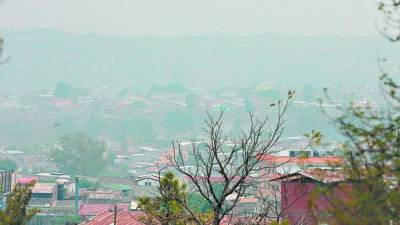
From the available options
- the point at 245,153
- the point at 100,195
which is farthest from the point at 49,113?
the point at 245,153

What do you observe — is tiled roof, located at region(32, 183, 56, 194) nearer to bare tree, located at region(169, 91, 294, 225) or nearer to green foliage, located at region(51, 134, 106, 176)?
green foliage, located at region(51, 134, 106, 176)

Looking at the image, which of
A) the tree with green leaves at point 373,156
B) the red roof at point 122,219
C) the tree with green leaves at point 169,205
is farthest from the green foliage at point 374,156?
the red roof at point 122,219

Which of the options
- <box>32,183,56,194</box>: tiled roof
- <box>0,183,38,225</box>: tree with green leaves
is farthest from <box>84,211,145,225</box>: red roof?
<box>32,183,56,194</box>: tiled roof

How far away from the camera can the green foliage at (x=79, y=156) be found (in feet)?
317

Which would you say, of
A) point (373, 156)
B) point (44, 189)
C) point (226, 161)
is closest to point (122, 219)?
point (226, 161)

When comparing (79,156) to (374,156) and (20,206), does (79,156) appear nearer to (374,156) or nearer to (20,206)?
(20,206)

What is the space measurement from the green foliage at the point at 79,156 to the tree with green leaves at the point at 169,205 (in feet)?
275

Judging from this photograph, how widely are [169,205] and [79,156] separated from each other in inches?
3402

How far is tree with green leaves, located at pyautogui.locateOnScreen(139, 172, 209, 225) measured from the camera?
11156mm

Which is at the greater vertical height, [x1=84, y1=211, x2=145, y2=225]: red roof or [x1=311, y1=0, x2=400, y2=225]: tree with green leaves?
[x1=311, y1=0, x2=400, y2=225]: tree with green leaves

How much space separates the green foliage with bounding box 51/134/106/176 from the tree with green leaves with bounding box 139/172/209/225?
275ft

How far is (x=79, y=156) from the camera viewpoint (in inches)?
3839

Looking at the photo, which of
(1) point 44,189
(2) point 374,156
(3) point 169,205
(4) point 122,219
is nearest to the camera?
(2) point 374,156

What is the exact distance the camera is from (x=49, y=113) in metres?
157
